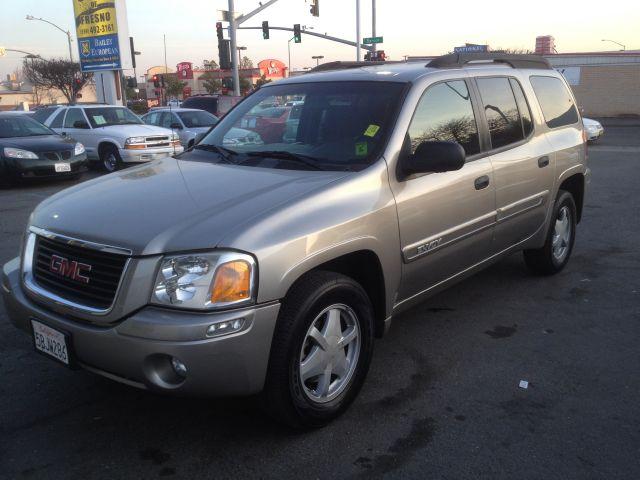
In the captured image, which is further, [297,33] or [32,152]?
[297,33]

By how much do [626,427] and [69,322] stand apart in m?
2.82

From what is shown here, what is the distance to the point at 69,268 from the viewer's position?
292 centimetres

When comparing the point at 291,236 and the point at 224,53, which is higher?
the point at 224,53

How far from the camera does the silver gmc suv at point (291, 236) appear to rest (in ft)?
8.63

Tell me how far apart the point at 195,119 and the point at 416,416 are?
45.6 ft

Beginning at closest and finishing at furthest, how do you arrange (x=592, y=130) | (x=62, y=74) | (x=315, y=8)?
1. (x=592, y=130)
2. (x=315, y=8)
3. (x=62, y=74)

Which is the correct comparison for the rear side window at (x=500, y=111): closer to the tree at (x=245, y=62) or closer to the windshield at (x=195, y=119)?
the windshield at (x=195, y=119)

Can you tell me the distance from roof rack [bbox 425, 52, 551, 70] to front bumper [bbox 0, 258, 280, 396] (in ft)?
7.70

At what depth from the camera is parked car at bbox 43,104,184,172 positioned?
13.6 metres

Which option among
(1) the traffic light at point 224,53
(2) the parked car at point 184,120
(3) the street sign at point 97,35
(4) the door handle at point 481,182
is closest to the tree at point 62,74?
(3) the street sign at point 97,35

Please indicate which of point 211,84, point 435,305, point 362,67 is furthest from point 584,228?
point 211,84

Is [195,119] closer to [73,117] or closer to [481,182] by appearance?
[73,117]

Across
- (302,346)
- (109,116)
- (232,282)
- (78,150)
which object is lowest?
(302,346)

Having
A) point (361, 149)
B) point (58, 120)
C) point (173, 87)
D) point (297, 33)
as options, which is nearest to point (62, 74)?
point (173, 87)
